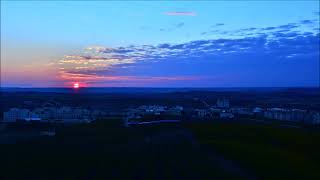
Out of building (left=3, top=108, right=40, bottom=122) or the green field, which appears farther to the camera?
building (left=3, top=108, right=40, bottom=122)

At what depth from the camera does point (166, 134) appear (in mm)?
25938

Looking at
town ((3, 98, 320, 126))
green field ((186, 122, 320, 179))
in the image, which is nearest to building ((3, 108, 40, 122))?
town ((3, 98, 320, 126))

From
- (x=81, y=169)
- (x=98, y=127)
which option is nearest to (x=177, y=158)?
(x=81, y=169)

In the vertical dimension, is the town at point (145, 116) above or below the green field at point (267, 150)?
above

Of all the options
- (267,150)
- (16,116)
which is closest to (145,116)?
(16,116)

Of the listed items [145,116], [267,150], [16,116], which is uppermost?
[16,116]

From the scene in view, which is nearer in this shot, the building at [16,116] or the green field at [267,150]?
the green field at [267,150]

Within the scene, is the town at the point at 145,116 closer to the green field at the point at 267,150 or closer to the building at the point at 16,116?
the building at the point at 16,116

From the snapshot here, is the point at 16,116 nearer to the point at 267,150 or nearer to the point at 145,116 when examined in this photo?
the point at 145,116

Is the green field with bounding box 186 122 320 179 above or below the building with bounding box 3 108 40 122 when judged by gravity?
below

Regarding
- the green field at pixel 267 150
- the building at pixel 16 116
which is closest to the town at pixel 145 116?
the building at pixel 16 116

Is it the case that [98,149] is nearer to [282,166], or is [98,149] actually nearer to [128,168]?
[128,168]

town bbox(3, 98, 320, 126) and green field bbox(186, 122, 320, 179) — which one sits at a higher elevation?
town bbox(3, 98, 320, 126)

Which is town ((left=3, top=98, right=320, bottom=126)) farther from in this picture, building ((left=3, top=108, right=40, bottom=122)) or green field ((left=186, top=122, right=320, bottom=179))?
green field ((left=186, top=122, right=320, bottom=179))
